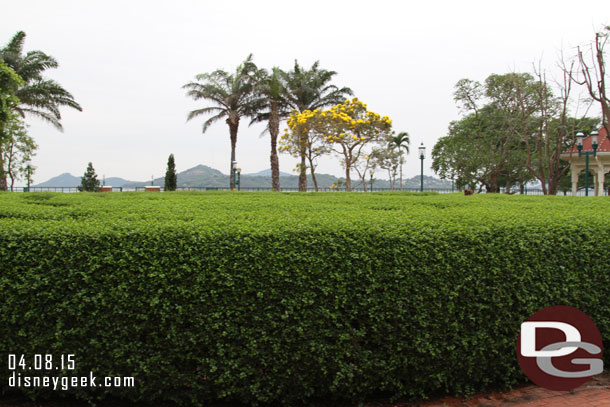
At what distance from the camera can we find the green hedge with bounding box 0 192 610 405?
9.16ft

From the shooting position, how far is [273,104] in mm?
32969

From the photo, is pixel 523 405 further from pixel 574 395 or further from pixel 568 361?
pixel 568 361

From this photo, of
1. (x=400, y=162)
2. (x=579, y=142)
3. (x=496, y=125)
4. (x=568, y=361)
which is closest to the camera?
(x=568, y=361)

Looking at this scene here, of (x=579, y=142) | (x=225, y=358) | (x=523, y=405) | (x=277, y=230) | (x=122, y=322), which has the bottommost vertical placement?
(x=523, y=405)

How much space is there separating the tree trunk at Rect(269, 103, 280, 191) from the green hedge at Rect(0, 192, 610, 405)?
2976 centimetres

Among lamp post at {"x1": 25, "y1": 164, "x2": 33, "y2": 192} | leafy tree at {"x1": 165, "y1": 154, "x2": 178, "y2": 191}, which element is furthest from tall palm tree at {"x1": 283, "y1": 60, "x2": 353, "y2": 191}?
lamp post at {"x1": 25, "y1": 164, "x2": 33, "y2": 192}

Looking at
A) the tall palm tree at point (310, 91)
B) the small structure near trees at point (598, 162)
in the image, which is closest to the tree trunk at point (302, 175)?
the tall palm tree at point (310, 91)

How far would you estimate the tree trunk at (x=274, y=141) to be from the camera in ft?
109

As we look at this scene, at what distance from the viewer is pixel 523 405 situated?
122 inches

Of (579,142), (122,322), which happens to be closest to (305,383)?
(122,322)

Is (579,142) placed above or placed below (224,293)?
above

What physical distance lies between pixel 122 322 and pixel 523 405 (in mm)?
2858

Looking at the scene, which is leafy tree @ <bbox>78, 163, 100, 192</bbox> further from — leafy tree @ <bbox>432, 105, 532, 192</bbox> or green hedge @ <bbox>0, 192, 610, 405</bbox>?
green hedge @ <bbox>0, 192, 610, 405</bbox>

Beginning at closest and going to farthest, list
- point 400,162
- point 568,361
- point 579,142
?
point 568,361 → point 579,142 → point 400,162
